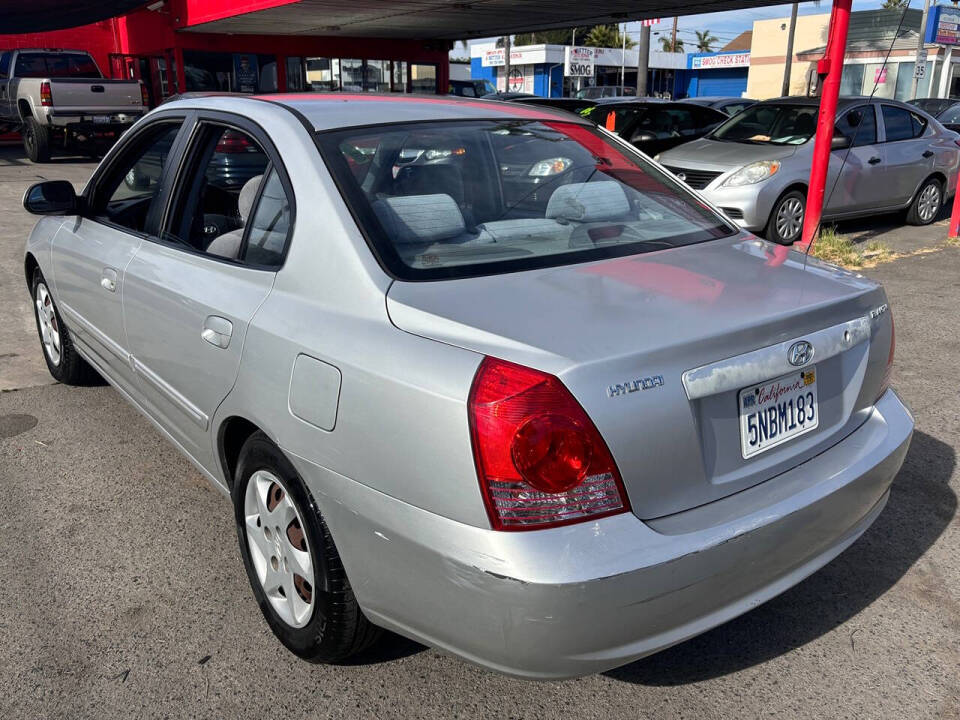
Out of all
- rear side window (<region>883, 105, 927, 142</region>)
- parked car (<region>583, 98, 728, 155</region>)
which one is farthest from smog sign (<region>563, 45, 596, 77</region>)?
rear side window (<region>883, 105, 927, 142</region>)

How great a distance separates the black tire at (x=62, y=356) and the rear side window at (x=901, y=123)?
8.76 meters

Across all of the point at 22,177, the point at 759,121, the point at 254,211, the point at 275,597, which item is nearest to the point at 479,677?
the point at 275,597

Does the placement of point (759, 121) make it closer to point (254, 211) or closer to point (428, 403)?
point (254, 211)

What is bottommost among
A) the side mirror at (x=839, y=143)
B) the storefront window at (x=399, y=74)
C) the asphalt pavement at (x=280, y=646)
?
the asphalt pavement at (x=280, y=646)

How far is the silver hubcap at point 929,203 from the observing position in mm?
10398

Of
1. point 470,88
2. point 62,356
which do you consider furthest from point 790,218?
point 470,88

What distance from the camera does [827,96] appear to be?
25.3 feet

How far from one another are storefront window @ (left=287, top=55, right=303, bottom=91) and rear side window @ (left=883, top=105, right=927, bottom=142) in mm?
15074

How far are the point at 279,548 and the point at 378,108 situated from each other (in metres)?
1.50

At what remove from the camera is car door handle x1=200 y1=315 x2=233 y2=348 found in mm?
2572

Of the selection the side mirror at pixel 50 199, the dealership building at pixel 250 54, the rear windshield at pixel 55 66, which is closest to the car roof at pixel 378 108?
the side mirror at pixel 50 199

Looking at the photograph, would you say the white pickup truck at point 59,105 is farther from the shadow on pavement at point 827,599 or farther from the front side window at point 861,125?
the shadow on pavement at point 827,599

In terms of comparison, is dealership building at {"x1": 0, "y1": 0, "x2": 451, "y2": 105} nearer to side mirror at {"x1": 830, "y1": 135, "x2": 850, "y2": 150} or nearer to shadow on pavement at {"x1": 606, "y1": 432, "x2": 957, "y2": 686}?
side mirror at {"x1": 830, "y1": 135, "x2": 850, "y2": 150}

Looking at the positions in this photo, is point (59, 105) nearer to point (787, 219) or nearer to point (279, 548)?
point (787, 219)
